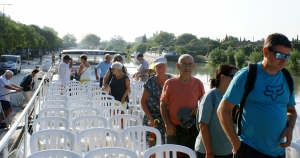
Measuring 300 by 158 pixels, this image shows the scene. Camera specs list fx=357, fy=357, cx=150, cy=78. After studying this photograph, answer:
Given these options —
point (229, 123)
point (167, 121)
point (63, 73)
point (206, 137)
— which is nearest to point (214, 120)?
point (206, 137)

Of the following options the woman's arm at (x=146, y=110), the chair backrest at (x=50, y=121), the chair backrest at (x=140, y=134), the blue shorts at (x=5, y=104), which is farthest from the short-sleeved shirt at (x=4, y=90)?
the chair backrest at (x=140, y=134)

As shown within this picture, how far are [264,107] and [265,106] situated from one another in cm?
1

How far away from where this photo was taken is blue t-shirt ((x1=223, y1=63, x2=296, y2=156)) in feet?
8.56

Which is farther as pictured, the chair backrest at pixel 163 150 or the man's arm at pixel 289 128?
the chair backrest at pixel 163 150

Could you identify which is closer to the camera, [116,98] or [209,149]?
[209,149]

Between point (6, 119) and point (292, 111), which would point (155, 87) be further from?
point (6, 119)

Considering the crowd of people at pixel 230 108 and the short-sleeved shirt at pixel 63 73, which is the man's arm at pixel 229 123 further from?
the short-sleeved shirt at pixel 63 73

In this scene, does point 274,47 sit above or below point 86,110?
above

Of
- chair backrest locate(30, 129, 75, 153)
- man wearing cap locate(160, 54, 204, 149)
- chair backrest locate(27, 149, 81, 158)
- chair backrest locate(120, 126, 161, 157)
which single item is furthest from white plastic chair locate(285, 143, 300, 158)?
chair backrest locate(30, 129, 75, 153)

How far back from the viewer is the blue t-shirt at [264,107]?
103 inches

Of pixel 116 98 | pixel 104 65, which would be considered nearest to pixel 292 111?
pixel 116 98

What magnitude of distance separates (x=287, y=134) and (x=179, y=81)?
5.02 ft

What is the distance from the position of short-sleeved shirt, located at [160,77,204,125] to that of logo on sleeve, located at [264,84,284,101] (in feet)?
4.53

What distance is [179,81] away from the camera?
3988 millimetres
